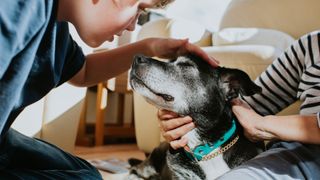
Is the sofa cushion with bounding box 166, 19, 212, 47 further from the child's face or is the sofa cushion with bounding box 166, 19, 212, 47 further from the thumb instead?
the child's face

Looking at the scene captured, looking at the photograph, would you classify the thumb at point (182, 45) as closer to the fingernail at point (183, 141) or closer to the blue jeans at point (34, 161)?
the fingernail at point (183, 141)

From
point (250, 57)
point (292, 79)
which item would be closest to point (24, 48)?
point (292, 79)

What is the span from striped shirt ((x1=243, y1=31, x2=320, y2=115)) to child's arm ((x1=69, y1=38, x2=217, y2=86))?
17 centimetres

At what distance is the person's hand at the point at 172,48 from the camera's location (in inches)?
37.1

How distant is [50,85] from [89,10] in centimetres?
19

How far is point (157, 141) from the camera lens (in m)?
1.71

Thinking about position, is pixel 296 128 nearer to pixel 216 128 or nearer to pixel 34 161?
pixel 216 128

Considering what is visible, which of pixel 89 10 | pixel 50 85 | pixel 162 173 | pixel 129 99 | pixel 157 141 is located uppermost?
pixel 89 10

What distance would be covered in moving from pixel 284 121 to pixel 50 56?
476mm

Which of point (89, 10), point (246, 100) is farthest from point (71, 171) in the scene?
point (246, 100)

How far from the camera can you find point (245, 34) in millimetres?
1514

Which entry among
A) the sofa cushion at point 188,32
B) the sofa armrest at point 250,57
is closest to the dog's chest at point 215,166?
the sofa armrest at point 250,57

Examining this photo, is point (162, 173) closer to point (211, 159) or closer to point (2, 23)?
point (211, 159)

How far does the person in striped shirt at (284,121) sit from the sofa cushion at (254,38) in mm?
353
